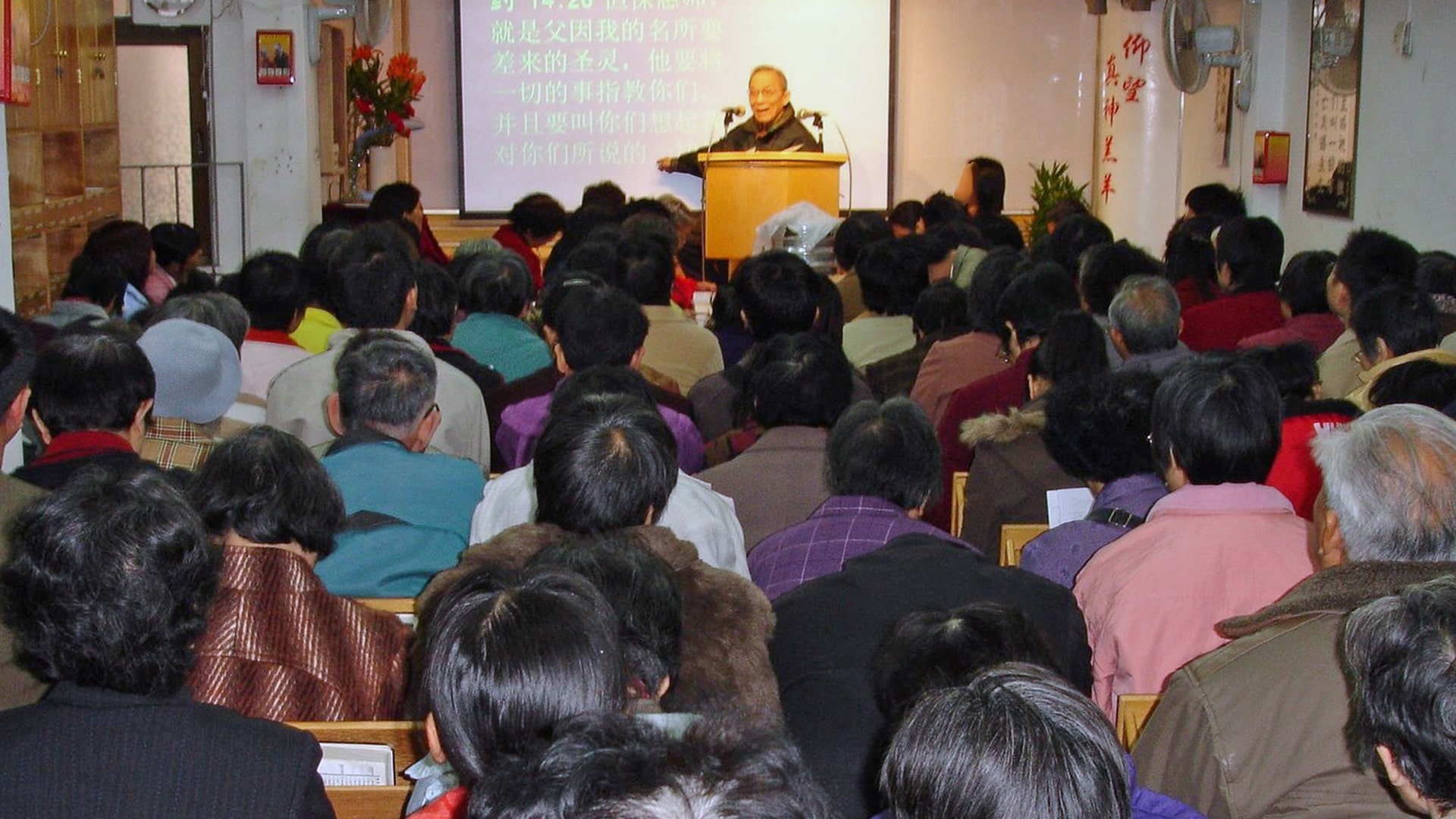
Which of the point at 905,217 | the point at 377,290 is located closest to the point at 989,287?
the point at 377,290

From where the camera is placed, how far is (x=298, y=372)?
156 inches

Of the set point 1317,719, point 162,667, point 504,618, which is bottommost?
point 1317,719

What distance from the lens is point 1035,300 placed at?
4.45m

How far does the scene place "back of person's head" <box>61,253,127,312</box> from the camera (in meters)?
5.33

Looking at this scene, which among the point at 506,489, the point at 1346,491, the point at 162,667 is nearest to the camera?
the point at 162,667

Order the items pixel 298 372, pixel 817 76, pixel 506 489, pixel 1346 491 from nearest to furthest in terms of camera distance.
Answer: pixel 1346 491 < pixel 506 489 < pixel 298 372 < pixel 817 76

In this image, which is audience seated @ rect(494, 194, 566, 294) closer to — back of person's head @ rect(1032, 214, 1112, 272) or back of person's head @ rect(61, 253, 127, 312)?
back of person's head @ rect(61, 253, 127, 312)

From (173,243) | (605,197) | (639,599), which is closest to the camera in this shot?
(639,599)

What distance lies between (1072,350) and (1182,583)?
4.54 feet

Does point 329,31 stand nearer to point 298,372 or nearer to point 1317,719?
point 298,372

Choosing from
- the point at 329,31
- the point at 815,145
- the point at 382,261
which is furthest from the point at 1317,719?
the point at 329,31

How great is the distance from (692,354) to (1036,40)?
8.30 m

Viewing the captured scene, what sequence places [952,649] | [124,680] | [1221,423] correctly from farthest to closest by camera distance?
1. [1221,423]
2. [952,649]
3. [124,680]

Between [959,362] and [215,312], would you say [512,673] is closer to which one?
[215,312]
